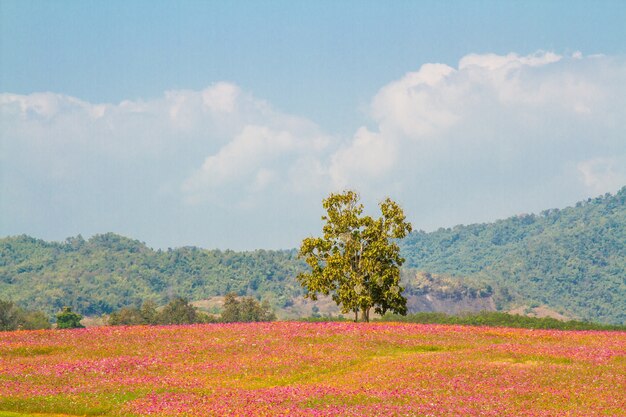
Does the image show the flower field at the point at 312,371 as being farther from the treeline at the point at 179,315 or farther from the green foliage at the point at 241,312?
the green foliage at the point at 241,312

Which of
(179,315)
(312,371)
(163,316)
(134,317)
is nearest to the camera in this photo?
(312,371)

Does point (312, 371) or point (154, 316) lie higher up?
point (154, 316)

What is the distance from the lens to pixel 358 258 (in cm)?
7106

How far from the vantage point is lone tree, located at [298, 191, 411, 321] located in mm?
69375

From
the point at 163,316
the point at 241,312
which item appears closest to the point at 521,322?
the point at 241,312

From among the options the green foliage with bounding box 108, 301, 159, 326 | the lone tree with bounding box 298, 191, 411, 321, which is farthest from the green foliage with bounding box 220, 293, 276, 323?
the lone tree with bounding box 298, 191, 411, 321

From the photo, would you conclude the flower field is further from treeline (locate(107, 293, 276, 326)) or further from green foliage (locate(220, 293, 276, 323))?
green foliage (locate(220, 293, 276, 323))

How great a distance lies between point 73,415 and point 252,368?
11.4m

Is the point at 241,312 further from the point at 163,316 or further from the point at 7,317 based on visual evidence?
the point at 7,317

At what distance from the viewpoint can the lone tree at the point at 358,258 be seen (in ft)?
228

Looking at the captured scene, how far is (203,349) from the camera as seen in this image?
5103 centimetres

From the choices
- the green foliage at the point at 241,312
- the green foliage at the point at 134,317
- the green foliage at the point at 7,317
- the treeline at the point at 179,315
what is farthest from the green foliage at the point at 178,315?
the green foliage at the point at 7,317

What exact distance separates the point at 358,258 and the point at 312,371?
26877 mm

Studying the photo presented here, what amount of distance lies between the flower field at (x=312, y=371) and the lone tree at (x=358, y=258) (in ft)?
26.6
